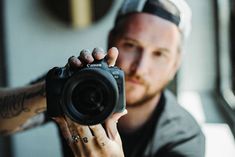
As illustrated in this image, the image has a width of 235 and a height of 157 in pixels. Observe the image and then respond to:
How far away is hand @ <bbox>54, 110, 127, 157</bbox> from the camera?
57 centimetres

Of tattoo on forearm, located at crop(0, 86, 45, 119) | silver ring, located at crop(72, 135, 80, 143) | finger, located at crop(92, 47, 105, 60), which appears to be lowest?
silver ring, located at crop(72, 135, 80, 143)

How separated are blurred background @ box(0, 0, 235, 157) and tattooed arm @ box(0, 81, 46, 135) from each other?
0.55 metres

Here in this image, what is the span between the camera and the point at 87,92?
1.89ft

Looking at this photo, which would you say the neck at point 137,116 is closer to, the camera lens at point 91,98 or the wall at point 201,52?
the camera lens at point 91,98

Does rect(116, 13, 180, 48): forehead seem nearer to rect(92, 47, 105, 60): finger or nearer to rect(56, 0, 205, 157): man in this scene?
rect(56, 0, 205, 157): man

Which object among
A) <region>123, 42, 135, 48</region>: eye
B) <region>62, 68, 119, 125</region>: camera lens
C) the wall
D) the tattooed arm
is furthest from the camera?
the wall

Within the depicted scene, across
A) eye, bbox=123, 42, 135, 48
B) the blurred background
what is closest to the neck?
eye, bbox=123, 42, 135, 48

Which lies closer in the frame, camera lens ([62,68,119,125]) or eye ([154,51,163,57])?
camera lens ([62,68,119,125])

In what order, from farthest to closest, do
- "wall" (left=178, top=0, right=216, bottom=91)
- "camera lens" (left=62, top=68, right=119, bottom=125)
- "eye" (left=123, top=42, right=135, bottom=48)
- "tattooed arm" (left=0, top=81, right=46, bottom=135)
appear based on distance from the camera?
"wall" (left=178, top=0, right=216, bottom=91), "eye" (left=123, top=42, right=135, bottom=48), "tattooed arm" (left=0, top=81, right=46, bottom=135), "camera lens" (left=62, top=68, right=119, bottom=125)

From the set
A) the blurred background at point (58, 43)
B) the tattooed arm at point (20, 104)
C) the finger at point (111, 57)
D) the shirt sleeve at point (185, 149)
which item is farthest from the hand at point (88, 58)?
the blurred background at point (58, 43)

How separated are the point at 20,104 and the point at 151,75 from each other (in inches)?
9.2

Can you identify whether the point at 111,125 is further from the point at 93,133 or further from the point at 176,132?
the point at 176,132

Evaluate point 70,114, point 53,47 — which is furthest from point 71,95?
point 53,47

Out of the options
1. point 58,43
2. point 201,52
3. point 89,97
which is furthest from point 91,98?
point 58,43
